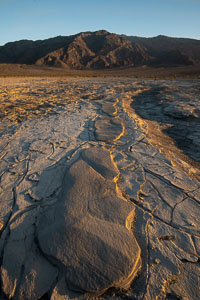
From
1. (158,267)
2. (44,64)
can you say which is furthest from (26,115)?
(44,64)

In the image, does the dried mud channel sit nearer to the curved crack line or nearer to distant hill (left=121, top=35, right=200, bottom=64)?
the curved crack line

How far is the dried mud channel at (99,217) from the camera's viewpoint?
41.9 inches

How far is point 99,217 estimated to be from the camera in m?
1.41

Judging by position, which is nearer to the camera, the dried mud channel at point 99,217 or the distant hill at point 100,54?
the dried mud channel at point 99,217

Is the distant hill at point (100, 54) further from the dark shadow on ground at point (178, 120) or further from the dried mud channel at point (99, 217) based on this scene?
the dried mud channel at point (99, 217)

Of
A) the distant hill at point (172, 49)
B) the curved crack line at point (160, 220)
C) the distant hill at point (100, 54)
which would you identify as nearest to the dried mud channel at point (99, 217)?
the curved crack line at point (160, 220)

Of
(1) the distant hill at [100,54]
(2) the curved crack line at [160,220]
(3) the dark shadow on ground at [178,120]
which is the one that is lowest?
(2) the curved crack line at [160,220]

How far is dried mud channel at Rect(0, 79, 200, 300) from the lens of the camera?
107 cm

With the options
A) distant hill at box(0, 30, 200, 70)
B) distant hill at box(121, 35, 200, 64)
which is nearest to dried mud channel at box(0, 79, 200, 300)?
distant hill at box(0, 30, 200, 70)

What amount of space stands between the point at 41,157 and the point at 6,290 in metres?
1.61

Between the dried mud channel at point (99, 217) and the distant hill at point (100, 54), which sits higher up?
the distant hill at point (100, 54)

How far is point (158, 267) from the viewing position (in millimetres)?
1153

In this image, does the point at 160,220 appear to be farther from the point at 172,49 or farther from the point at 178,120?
the point at 172,49

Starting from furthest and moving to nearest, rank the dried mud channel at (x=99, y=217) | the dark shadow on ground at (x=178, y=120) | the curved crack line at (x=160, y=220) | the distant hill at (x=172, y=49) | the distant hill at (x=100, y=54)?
the distant hill at (x=100, y=54) → the distant hill at (x=172, y=49) → the dark shadow on ground at (x=178, y=120) → the curved crack line at (x=160, y=220) → the dried mud channel at (x=99, y=217)
